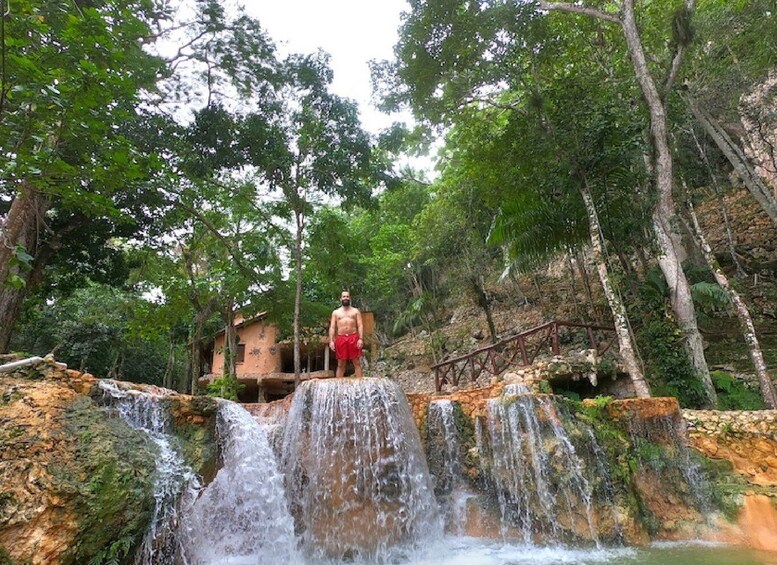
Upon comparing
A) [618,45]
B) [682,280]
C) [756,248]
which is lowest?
[682,280]

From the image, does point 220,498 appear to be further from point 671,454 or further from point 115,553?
point 671,454

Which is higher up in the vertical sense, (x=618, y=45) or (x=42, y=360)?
(x=618, y=45)

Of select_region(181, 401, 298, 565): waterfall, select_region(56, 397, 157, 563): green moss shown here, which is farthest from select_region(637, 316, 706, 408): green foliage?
select_region(56, 397, 157, 563): green moss

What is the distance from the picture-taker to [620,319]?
26.6ft

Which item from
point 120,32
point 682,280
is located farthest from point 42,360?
point 682,280

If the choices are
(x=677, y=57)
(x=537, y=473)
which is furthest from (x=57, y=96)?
(x=677, y=57)

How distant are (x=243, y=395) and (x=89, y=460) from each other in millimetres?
16043

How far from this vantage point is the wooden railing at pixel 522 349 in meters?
9.66

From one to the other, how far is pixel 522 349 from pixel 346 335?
4523mm

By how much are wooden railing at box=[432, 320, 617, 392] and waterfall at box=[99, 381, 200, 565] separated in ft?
23.9

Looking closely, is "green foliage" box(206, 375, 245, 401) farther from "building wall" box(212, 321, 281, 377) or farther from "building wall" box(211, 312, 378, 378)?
"building wall" box(212, 321, 281, 377)

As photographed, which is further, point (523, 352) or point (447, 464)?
point (523, 352)

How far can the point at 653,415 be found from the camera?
21.2ft

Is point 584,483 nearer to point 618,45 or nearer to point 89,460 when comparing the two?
point 89,460
